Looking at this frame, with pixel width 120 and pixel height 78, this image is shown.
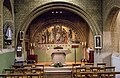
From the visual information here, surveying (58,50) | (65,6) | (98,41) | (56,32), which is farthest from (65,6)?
(56,32)

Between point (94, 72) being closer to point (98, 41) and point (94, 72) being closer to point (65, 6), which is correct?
point (98, 41)

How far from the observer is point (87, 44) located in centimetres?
2141

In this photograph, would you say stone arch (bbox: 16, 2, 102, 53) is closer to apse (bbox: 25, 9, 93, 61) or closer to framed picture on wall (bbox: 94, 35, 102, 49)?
framed picture on wall (bbox: 94, 35, 102, 49)

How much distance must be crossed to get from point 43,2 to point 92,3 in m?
3.05

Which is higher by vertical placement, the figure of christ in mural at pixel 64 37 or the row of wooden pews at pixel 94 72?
the figure of christ in mural at pixel 64 37

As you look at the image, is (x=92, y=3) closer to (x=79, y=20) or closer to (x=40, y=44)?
(x=79, y=20)

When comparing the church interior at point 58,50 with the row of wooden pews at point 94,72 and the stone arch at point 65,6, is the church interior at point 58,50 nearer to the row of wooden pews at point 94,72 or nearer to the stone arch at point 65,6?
the stone arch at point 65,6

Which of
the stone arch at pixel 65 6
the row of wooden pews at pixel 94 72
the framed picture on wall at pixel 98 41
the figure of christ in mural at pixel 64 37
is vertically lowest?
the row of wooden pews at pixel 94 72

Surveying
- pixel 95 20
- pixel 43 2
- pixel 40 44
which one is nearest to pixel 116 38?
pixel 95 20

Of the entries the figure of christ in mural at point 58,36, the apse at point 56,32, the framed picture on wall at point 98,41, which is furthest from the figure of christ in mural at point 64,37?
the framed picture on wall at point 98,41

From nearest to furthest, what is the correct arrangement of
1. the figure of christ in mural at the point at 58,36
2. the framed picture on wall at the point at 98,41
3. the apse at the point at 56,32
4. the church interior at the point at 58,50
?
the church interior at the point at 58,50 < the framed picture on wall at the point at 98,41 < the apse at the point at 56,32 < the figure of christ in mural at the point at 58,36

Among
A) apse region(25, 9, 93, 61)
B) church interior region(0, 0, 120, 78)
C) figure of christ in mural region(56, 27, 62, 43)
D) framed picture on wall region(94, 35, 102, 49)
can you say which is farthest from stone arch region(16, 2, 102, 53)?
figure of christ in mural region(56, 27, 62, 43)

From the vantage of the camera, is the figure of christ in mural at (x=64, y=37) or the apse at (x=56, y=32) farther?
the figure of christ in mural at (x=64, y=37)

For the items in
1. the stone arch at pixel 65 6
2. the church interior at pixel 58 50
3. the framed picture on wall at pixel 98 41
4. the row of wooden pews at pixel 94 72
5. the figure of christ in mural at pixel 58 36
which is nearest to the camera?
the row of wooden pews at pixel 94 72
